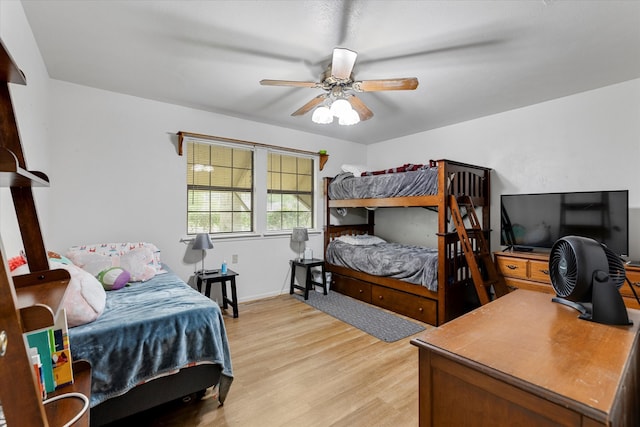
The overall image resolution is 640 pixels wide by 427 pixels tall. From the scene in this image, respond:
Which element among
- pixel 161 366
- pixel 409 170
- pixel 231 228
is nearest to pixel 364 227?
pixel 409 170

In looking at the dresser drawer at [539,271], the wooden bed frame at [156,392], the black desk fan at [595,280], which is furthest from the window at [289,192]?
the black desk fan at [595,280]

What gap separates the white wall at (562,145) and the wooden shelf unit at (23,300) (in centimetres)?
420

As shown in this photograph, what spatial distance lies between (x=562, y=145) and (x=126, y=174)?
4812mm

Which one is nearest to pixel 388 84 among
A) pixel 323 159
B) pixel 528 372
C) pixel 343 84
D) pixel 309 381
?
pixel 343 84

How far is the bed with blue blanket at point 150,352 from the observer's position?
1.51 meters

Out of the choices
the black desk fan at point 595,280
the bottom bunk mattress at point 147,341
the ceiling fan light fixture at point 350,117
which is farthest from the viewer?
the ceiling fan light fixture at point 350,117

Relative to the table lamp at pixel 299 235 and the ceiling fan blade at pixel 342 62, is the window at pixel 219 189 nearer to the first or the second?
the table lamp at pixel 299 235

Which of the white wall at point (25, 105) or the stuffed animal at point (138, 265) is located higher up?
the white wall at point (25, 105)

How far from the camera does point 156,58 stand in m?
2.47

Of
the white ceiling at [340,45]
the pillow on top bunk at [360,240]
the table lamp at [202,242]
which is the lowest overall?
the pillow on top bunk at [360,240]

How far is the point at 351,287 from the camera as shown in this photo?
13.8 feet

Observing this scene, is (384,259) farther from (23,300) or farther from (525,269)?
(23,300)

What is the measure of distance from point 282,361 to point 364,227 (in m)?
3.09

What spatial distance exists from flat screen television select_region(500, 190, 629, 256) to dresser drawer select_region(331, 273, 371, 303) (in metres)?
1.77
